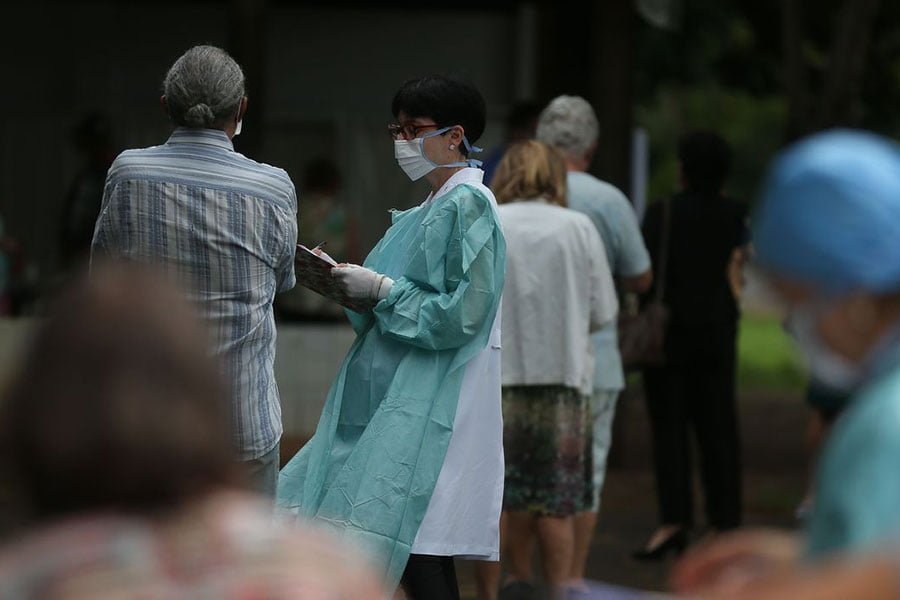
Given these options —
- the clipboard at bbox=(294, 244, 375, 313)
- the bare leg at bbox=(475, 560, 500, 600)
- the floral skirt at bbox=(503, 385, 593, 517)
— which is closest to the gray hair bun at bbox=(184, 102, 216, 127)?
the clipboard at bbox=(294, 244, 375, 313)

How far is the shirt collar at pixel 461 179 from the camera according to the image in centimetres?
488

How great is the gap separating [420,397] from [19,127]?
26.1ft

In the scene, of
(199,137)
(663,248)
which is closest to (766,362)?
(663,248)

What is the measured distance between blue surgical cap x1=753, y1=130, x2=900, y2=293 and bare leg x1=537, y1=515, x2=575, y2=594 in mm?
4409

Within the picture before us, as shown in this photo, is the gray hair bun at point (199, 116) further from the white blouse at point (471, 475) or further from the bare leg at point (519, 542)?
the bare leg at point (519, 542)

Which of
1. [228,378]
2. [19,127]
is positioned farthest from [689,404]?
[19,127]

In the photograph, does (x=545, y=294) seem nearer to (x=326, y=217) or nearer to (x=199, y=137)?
(x=199, y=137)

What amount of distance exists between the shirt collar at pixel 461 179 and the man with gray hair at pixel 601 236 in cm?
196

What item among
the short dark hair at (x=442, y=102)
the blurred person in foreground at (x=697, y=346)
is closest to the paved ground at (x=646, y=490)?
the blurred person in foreground at (x=697, y=346)

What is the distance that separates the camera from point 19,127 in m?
12.0

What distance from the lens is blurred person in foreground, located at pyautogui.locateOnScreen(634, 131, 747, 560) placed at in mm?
7832

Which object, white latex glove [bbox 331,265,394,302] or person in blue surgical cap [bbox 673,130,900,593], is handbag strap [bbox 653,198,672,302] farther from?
person in blue surgical cap [bbox 673,130,900,593]

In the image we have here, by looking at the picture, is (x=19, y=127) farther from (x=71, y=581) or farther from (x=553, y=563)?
(x=71, y=581)

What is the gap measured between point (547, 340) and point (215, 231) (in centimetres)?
220
